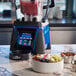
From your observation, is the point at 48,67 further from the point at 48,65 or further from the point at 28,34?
the point at 28,34

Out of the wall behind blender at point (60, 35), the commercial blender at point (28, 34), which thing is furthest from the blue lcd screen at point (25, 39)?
the wall behind blender at point (60, 35)

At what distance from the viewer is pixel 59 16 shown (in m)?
3.42

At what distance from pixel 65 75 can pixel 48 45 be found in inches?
21.2

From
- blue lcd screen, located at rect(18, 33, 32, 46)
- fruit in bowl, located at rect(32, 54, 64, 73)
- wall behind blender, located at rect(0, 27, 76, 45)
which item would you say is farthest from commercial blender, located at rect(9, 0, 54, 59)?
wall behind blender, located at rect(0, 27, 76, 45)

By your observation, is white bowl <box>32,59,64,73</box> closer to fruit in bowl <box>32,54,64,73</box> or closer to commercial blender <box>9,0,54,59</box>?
fruit in bowl <box>32,54,64,73</box>

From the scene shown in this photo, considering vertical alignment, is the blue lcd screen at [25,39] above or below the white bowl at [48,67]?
above

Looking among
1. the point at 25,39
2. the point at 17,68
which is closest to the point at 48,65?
the point at 17,68

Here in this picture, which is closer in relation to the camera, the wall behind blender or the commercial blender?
the commercial blender

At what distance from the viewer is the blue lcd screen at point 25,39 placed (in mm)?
1557

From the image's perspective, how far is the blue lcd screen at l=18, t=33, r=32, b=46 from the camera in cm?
156

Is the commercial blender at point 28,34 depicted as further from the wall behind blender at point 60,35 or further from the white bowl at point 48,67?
the wall behind blender at point 60,35

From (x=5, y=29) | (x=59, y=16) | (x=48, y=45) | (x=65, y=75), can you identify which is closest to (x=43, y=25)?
(x=48, y=45)

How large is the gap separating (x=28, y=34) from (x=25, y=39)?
40mm

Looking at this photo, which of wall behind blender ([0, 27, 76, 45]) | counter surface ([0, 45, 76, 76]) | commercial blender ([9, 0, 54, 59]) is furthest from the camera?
wall behind blender ([0, 27, 76, 45])
